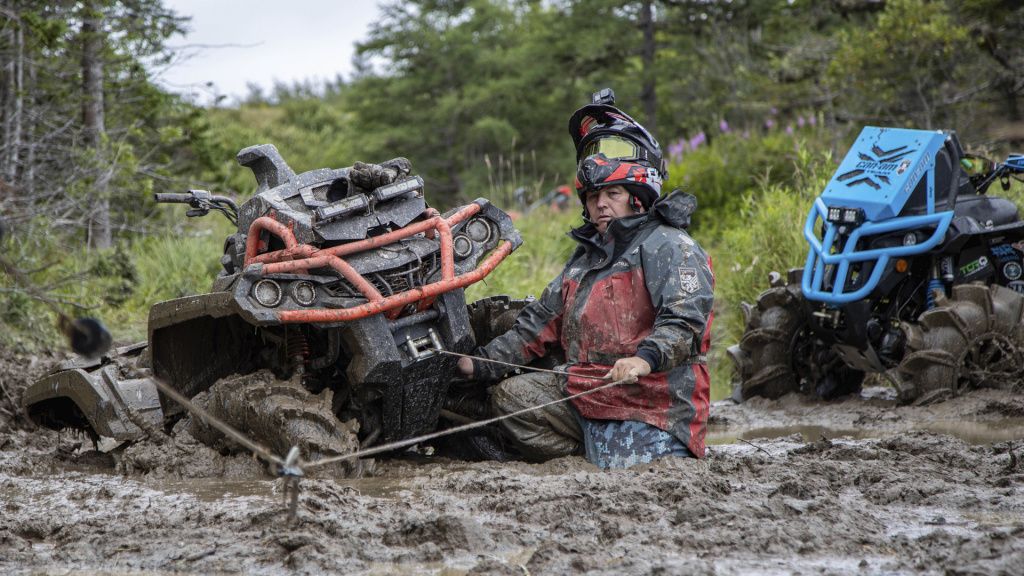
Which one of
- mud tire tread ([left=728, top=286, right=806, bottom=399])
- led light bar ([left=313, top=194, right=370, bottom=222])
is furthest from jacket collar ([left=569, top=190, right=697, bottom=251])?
mud tire tread ([left=728, top=286, right=806, bottom=399])

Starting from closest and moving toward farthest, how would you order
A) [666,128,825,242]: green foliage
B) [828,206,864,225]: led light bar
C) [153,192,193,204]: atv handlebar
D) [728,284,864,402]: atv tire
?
[153,192,193,204]: atv handlebar
[828,206,864,225]: led light bar
[728,284,864,402]: atv tire
[666,128,825,242]: green foliage

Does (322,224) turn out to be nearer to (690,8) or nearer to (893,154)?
(893,154)

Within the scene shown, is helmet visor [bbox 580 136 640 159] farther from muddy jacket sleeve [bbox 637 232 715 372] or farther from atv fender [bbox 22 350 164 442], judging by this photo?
atv fender [bbox 22 350 164 442]

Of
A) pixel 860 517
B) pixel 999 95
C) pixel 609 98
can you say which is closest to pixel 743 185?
pixel 999 95

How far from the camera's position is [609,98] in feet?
20.2

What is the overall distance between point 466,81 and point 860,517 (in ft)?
70.1

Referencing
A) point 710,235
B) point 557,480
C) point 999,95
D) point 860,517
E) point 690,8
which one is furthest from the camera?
point 690,8

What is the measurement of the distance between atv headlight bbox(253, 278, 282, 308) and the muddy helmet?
72.5 inches

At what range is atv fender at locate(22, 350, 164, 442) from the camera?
5.67m

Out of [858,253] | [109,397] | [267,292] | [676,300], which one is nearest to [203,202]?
[109,397]

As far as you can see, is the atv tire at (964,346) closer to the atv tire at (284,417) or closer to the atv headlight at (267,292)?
the atv tire at (284,417)

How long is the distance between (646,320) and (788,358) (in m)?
2.69

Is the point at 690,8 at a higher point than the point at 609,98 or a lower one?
higher

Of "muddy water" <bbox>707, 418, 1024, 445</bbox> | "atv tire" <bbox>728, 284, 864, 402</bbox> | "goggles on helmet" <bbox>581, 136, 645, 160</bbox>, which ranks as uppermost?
"goggles on helmet" <bbox>581, 136, 645, 160</bbox>
